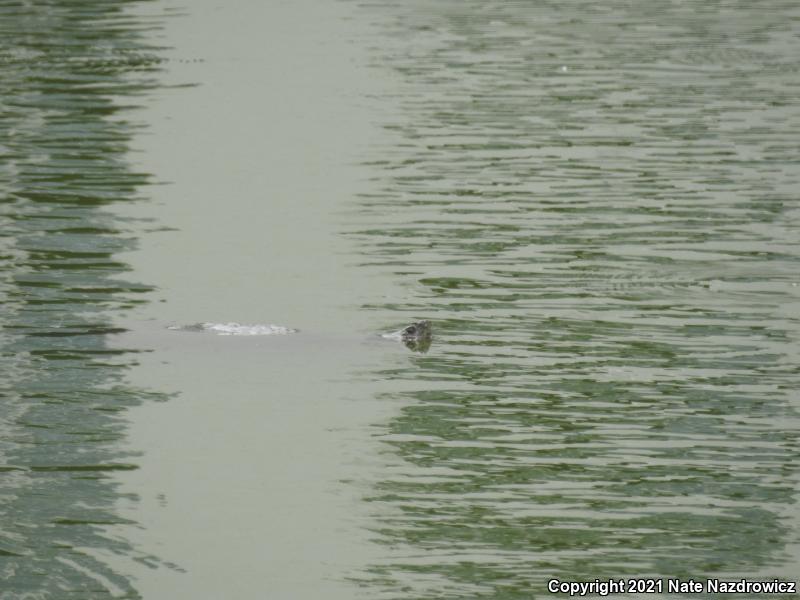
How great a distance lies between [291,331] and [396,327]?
0.70m

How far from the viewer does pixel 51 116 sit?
744 inches

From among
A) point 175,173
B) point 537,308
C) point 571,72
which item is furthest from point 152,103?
point 537,308

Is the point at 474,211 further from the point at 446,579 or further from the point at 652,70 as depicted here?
the point at 652,70

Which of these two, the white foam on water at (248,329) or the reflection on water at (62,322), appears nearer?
the reflection on water at (62,322)

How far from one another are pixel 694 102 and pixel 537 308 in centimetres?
928

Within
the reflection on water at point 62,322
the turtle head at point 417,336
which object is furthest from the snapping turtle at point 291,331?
the reflection on water at point 62,322

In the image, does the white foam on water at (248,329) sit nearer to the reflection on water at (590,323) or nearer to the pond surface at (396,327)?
the pond surface at (396,327)

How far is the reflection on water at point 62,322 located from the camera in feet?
24.8

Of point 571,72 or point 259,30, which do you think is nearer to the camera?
point 571,72

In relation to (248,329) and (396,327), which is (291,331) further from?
(396,327)

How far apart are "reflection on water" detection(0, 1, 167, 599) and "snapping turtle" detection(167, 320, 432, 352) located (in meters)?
0.60

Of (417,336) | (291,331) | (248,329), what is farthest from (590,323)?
(248,329)

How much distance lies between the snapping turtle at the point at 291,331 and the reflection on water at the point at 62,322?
598mm

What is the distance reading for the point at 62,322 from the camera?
35.9 ft
